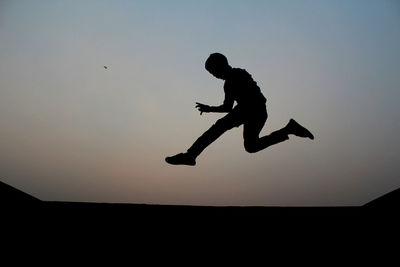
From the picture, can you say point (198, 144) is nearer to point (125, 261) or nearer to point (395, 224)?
point (125, 261)

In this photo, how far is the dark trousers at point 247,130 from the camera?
153 inches

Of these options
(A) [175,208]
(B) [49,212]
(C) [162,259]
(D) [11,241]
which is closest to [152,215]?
(A) [175,208]

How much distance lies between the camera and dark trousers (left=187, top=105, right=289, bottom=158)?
3879 millimetres

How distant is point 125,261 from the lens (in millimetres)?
2092

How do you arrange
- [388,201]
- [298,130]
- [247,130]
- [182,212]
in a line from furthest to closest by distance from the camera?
[298,130], [247,130], [388,201], [182,212]

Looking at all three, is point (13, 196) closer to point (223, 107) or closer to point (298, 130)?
point (223, 107)

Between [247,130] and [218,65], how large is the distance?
0.99 metres

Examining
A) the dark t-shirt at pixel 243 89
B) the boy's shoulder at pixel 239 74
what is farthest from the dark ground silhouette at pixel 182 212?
the boy's shoulder at pixel 239 74

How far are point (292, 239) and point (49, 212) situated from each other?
1909 millimetres

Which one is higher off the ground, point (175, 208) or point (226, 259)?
point (175, 208)

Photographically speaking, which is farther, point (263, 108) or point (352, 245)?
point (263, 108)

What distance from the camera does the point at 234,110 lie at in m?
3.95

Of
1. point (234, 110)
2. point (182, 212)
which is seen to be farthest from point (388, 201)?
point (234, 110)

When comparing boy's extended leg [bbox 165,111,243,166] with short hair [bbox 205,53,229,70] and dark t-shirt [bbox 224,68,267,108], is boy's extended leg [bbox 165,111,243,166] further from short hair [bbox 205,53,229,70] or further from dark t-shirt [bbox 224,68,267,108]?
short hair [bbox 205,53,229,70]
